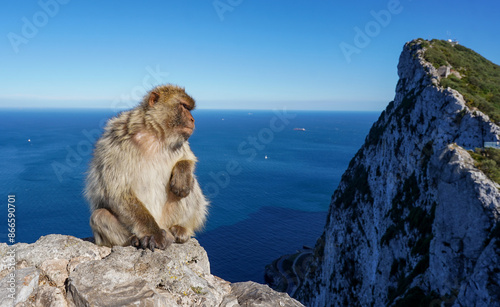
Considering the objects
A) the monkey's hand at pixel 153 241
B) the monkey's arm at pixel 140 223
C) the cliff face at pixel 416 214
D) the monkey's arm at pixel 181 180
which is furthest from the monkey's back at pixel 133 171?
the cliff face at pixel 416 214

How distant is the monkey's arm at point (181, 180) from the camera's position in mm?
5410

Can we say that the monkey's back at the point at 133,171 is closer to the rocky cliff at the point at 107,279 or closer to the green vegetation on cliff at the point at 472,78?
the rocky cliff at the point at 107,279

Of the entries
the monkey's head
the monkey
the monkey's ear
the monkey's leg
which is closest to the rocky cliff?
the monkey's leg

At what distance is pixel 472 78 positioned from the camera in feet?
84.6

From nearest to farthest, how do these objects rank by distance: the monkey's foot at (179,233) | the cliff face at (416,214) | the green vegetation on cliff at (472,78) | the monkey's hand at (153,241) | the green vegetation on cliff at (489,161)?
the monkey's hand at (153,241) → the monkey's foot at (179,233) → the cliff face at (416,214) → the green vegetation on cliff at (489,161) → the green vegetation on cliff at (472,78)

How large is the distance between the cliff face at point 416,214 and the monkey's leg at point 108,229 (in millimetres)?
12411

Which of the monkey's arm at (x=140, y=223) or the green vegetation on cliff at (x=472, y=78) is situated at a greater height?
the green vegetation on cliff at (x=472, y=78)

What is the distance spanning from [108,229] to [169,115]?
2067 mm

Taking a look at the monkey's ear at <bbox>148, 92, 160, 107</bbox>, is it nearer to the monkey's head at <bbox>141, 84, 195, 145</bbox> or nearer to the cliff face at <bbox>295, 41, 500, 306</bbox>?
the monkey's head at <bbox>141, 84, 195, 145</bbox>

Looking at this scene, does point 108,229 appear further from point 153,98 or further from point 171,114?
point 153,98

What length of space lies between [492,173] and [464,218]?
2.38 m

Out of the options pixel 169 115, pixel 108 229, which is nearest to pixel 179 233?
pixel 108 229

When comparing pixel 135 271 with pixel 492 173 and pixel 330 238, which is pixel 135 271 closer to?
pixel 492 173

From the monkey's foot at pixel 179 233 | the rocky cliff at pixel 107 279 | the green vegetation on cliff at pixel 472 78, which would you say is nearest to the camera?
the rocky cliff at pixel 107 279
